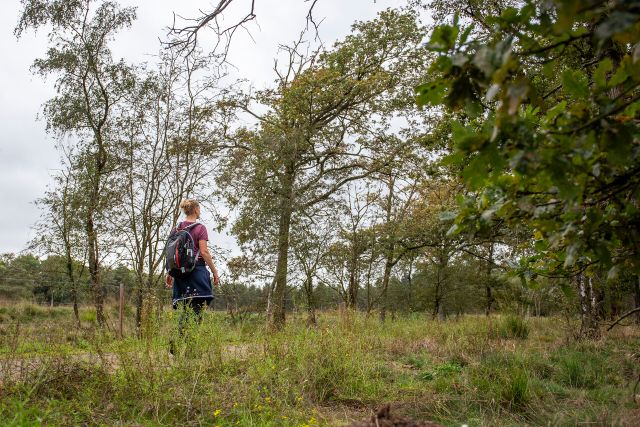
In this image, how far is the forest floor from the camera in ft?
10.3

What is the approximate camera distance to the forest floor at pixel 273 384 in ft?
10.3

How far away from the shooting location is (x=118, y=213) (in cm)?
1332

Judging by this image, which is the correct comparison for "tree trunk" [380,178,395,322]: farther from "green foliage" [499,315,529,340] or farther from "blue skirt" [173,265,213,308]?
"blue skirt" [173,265,213,308]

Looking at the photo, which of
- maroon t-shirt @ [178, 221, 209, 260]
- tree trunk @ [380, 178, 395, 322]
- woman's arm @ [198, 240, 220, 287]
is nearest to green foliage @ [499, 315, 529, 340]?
tree trunk @ [380, 178, 395, 322]

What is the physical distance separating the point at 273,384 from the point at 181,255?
1.87 meters

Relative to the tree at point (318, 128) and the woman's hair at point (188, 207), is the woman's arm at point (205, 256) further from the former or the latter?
the tree at point (318, 128)

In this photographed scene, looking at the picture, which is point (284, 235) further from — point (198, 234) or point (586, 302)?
point (198, 234)

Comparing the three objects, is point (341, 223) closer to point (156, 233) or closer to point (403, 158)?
point (403, 158)

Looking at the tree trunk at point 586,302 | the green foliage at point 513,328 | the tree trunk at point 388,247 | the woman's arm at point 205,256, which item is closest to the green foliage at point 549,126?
the woman's arm at point 205,256

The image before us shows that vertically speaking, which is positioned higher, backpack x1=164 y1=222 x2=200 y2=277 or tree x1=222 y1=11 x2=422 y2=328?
tree x1=222 y1=11 x2=422 y2=328

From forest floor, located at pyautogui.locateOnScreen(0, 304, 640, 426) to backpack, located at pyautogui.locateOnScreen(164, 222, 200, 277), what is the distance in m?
0.74

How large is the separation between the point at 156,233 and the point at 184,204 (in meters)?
6.19

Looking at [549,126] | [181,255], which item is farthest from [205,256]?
[549,126]

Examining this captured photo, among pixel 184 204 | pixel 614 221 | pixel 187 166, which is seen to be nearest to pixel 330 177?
pixel 187 166
